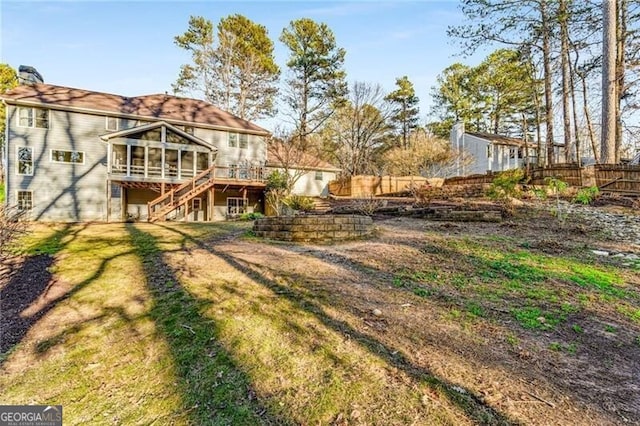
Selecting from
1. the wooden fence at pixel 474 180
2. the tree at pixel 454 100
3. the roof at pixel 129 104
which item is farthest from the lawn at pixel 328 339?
the tree at pixel 454 100

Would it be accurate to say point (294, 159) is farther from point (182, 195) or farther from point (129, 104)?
point (129, 104)

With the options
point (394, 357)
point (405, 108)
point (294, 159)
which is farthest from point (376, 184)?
point (394, 357)

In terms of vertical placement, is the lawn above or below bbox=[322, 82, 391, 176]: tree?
below

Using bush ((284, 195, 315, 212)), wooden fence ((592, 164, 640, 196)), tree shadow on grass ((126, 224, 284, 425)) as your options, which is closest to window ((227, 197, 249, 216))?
bush ((284, 195, 315, 212))

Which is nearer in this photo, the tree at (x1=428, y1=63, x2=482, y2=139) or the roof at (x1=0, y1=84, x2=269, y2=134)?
the roof at (x1=0, y1=84, x2=269, y2=134)

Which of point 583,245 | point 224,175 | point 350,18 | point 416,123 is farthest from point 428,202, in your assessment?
point 416,123

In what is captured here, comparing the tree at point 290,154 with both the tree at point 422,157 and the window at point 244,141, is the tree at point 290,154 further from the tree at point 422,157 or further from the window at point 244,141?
the tree at point 422,157

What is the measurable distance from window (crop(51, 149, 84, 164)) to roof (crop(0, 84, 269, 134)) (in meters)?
2.05

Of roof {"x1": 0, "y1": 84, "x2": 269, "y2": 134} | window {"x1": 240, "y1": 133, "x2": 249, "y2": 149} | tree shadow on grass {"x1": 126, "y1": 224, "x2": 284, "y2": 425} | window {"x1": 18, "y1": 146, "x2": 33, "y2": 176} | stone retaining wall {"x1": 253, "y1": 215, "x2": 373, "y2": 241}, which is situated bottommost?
tree shadow on grass {"x1": 126, "y1": 224, "x2": 284, "y2": 425}

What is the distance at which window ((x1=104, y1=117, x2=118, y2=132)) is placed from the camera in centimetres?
1653

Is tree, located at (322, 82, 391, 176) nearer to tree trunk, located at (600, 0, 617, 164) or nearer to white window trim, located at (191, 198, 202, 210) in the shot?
white window trim, located at (191, 198, 202, 210)

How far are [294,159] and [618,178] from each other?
51.0 ft

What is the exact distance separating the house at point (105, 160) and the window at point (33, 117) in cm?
4

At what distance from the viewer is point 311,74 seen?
26.5 meters
